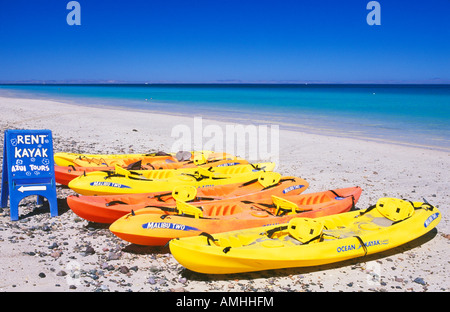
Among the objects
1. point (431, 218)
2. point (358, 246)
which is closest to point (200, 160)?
point (358, 246)

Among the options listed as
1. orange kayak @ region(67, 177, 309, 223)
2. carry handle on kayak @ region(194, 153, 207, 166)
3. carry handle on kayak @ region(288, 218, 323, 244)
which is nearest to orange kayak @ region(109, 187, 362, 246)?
orange kayak @ region(67, 177, 309, 223)

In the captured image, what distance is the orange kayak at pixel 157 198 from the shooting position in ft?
19.6

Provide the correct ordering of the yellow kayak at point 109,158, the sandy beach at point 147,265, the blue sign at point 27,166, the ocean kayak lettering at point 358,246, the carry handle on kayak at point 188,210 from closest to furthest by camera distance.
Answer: the sandy beach at point 147,265 < the ocean kayak lettering at point 358,246 < the carry handle on kayak at point 188,210 < the blue sign at point 27,166 < the yellow kayak at point 109,158

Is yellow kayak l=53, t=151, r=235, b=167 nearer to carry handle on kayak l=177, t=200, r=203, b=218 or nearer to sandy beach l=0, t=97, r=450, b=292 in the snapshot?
sandy beach l=0, t=97, r=450, b=292

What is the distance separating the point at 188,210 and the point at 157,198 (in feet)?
4.12

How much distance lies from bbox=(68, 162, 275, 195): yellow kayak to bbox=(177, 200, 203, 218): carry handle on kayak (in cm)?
174

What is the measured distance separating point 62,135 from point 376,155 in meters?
12.4

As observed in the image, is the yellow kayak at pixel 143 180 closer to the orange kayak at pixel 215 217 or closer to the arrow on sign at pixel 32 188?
the arrow on sign at pixel 32 188

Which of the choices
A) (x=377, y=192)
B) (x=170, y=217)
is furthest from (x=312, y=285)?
(x=377, y=192)

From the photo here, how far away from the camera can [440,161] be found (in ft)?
41.4

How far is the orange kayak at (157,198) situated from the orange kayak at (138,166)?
1.79 m

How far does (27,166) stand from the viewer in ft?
21.4

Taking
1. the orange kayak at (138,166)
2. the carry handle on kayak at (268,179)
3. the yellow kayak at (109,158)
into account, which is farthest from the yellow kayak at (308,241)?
the yellow kayak at (109,158)

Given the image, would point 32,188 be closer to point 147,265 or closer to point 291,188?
point 147,265
